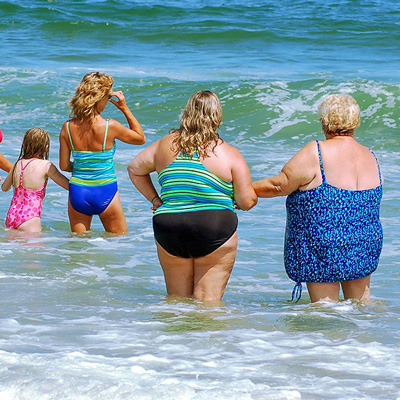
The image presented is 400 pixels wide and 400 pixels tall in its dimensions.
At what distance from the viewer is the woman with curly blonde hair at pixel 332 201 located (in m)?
4.49

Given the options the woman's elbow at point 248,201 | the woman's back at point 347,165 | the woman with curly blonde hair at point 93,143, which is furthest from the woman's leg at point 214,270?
the woman with curly blonde hair at point 93,143

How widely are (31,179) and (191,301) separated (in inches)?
115

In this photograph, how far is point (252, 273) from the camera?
645cm

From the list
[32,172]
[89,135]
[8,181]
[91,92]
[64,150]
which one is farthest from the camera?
[8,181]

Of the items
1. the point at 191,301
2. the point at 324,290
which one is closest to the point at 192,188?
the point at 191,301

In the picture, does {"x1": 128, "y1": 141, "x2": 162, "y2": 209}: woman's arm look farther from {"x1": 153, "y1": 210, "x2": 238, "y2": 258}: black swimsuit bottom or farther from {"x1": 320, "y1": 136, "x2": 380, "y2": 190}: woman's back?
{"x1": 320, "y1": 136, "x2": 380, "y2": 190}: woman's back

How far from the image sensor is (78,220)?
23.6 ft

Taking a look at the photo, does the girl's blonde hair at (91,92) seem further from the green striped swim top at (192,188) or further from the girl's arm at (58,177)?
the green striped swim top at (192,188)

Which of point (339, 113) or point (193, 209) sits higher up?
point (339, 113)

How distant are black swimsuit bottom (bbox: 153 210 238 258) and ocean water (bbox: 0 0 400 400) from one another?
0.44 m

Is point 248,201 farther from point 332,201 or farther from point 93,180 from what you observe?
point 93,180

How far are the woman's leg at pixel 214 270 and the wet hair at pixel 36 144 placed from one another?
2937mm

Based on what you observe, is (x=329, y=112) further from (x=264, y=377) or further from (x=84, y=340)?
(x=84, y=340)

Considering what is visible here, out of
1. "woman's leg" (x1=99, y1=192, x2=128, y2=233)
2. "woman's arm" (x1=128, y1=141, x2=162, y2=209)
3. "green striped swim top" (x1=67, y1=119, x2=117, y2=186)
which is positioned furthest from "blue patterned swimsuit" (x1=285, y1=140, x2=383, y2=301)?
"woman's leg" (x1=99, y1=192, x2=128, y2=233)
